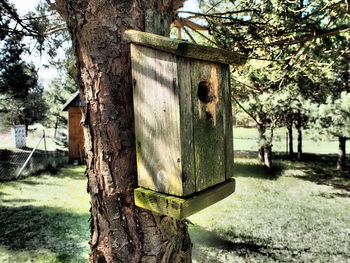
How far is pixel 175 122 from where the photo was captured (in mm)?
1438

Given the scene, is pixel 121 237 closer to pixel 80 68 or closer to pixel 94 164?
pixel 94 164

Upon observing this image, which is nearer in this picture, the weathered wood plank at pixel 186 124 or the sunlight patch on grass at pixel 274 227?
the weathered wood plank at pixel 186 124

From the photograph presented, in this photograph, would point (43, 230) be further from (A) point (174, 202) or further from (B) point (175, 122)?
(B) point (175, 122)

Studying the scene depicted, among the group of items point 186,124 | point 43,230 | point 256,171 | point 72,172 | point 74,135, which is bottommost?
point 256,171

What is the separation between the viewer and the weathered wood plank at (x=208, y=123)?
4.98 ft

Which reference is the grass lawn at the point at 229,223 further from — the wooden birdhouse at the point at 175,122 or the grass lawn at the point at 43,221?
the wooden birdhouse at the point at 175,122

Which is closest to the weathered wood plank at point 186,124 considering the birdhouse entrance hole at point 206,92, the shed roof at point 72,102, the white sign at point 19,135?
the birdhouse entrance hole at point 206,92

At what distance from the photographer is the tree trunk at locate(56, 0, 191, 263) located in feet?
5.09

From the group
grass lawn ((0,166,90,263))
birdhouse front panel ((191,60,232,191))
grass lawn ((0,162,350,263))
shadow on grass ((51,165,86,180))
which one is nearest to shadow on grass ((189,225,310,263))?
grass lawn ((0,162,350,263))

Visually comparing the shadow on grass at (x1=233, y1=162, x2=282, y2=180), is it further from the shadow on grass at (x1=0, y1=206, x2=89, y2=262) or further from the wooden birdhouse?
the wooden birdhouse

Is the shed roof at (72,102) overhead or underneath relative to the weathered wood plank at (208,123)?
overhead

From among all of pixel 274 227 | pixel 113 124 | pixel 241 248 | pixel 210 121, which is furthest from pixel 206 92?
pixel 274 227

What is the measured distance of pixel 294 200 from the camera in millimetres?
10875

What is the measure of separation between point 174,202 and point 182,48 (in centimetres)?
72
